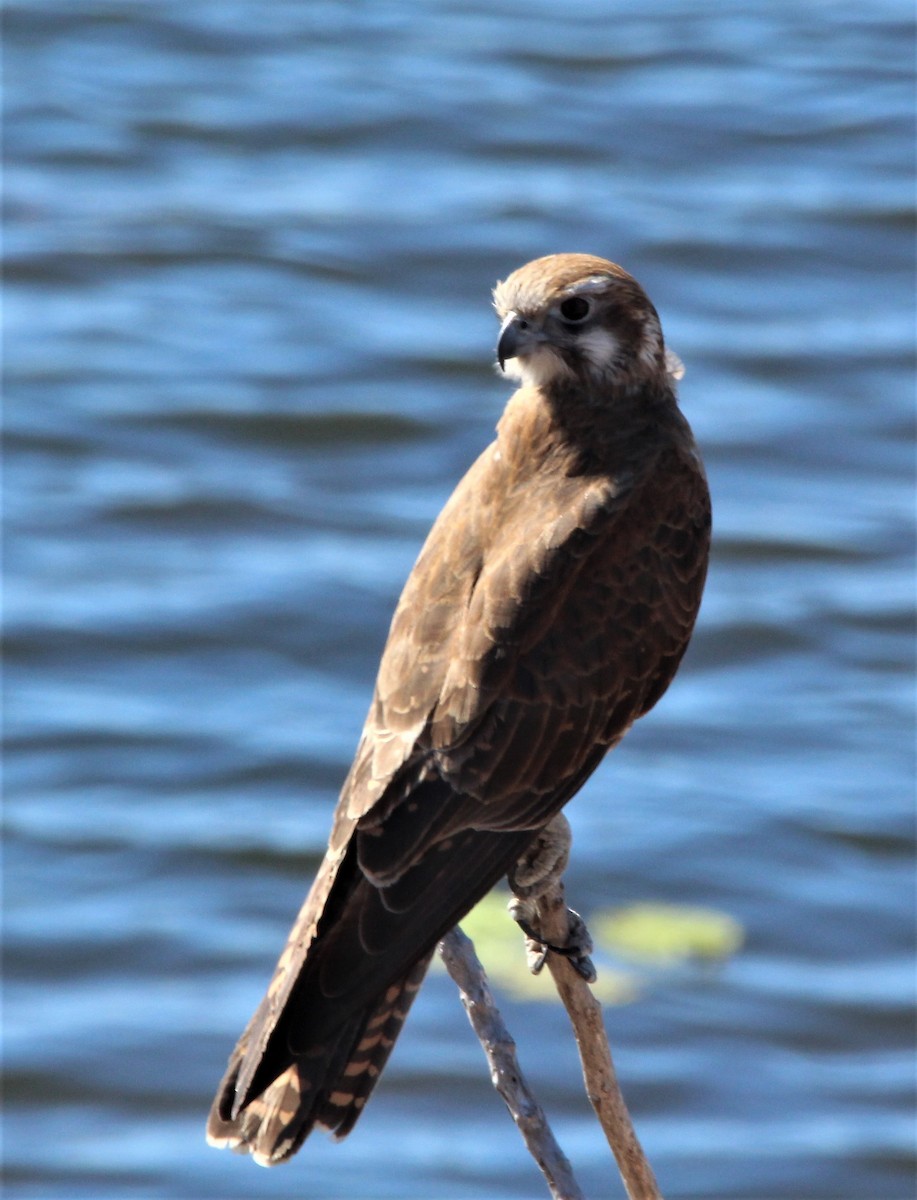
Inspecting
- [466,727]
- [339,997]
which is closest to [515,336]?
[466,727]

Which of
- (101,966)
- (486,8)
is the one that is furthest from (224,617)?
(486,8)

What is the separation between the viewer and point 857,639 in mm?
11312

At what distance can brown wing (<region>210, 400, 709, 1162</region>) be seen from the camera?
14.5 ft

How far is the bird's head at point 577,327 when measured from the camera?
5086mm

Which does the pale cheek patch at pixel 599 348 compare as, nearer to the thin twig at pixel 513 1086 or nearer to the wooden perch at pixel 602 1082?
the wooden perch at pixel 602 1082

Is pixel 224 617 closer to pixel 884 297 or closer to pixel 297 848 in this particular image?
pixel 297 848

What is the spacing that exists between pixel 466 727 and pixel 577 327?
3.21 feet

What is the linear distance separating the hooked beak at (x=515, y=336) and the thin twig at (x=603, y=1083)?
1393 millimetres

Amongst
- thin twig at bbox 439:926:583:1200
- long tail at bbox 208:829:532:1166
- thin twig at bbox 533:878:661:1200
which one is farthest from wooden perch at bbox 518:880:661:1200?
long tail at bbox 208:829:532:1166

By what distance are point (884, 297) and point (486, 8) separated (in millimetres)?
4736

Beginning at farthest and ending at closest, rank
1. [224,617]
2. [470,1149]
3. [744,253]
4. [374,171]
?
1. [374,171]
2. [744,253]
3. [224,617]
4. [470,1149]

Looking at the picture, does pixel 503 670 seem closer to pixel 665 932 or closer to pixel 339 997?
pixel 339 997

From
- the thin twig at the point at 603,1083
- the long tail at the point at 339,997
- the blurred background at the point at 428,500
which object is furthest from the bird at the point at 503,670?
the blurred background at the point at 428,500

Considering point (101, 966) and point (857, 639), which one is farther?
point (857, 639)
